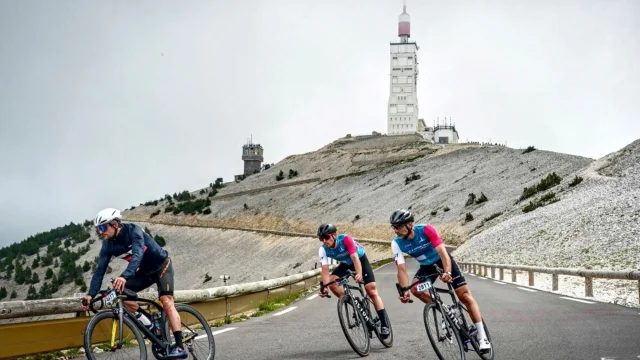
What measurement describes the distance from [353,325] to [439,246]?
6.54ft

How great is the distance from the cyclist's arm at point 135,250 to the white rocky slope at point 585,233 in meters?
12.2

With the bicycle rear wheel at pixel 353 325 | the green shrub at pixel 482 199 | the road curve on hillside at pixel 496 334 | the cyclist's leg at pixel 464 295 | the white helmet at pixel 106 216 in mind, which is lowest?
the road curve on hillside at pixel 496 334

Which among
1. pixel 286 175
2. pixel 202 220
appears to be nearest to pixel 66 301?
pixel 202 220

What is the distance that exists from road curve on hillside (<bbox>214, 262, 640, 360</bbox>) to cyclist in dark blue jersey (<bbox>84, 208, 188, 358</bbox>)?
1639 millimetres

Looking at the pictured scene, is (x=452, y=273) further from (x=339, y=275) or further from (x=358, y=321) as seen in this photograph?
(x=339, y=275)

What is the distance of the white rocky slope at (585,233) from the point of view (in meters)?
29.4

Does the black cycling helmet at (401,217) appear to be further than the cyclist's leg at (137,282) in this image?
Yes

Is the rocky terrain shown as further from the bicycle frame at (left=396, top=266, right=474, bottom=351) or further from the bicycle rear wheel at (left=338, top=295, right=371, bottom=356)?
the bicycle frame at (left=396, top=266, right=474, bottom=351)

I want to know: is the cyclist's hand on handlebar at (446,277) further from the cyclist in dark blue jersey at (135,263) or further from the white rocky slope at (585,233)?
the white rocky slope at (585,233)

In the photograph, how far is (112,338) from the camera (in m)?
6.35

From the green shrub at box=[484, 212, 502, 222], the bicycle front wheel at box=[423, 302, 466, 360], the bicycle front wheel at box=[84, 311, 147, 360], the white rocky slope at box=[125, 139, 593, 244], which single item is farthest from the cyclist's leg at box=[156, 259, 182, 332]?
the green shrub at box=[484, 212, 502, 222]

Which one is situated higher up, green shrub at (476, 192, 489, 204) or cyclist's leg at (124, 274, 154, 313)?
green shrub at (476, 192, 489, 204)

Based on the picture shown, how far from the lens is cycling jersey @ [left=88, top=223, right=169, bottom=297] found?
655 centimetres

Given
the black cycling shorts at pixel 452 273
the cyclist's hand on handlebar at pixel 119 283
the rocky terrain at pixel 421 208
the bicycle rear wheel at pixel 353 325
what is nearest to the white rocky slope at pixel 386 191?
the rocky terrain at pixel 421 208
